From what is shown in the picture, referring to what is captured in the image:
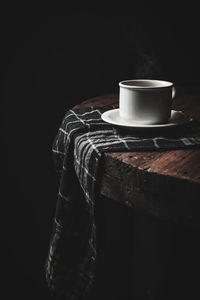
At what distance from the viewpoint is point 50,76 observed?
4.83 ft

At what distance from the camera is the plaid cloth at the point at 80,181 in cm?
77

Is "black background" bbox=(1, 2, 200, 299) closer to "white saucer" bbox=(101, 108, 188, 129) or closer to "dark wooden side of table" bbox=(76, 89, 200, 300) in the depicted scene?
"dark wooden side of table" bbox=(76, 89, 200, 300)

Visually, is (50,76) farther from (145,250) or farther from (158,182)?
(158,182)

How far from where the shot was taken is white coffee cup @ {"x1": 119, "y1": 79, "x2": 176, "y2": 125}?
83 cm

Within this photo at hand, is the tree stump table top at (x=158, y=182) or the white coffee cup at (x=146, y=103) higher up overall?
the white coffee cup at (x=146, y=103)

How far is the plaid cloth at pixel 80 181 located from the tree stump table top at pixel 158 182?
0.02m

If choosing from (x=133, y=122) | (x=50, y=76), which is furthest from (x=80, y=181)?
(x=50, y=76)

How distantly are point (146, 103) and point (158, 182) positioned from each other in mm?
228

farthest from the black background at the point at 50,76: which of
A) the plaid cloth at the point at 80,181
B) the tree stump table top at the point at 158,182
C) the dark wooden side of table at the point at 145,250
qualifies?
the tree stump table top at the point at 158,182

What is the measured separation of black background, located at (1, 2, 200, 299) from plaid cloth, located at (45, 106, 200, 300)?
0.47 meters

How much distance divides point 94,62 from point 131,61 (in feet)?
0.47

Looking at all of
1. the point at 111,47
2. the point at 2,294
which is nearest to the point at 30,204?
the point at 2,294

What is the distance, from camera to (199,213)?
24.9 inches

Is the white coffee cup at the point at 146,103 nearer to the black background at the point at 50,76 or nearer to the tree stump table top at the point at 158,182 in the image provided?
the tree stump table top at the point at 158,182
